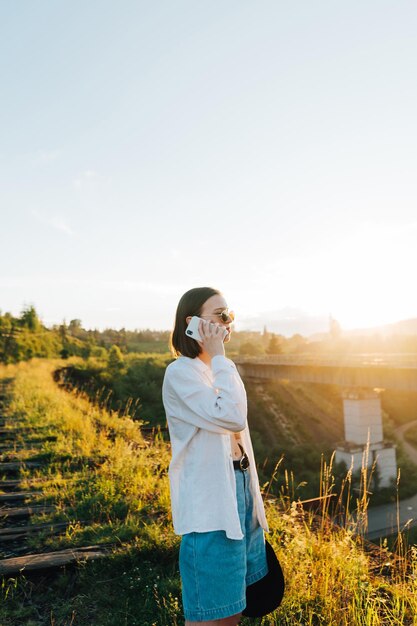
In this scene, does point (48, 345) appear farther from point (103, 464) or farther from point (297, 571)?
point (297, 571)

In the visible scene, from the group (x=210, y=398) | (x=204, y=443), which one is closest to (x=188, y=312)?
(x=210, y=398)

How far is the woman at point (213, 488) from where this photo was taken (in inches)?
82.8

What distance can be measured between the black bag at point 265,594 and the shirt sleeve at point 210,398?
866 millimetres

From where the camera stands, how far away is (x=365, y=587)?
3.38 meters

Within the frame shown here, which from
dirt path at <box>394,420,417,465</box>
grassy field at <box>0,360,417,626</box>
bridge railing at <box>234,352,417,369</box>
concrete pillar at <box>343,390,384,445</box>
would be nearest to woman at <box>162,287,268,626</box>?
grassy field at <box>0,360,417,626</box>

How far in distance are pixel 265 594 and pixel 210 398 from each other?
3.60ft

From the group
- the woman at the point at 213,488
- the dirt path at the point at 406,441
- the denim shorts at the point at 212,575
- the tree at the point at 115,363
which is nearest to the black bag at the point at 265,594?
the woman at the point at 213,488

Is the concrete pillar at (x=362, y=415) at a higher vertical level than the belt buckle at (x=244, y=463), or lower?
lower

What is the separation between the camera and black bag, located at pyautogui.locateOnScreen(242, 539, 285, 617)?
2.41 m

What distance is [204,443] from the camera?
222 centimetres

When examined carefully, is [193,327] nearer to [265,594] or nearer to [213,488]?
[213,488]

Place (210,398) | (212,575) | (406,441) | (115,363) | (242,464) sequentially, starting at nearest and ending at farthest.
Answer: (212,575), (210,398), (242,464), (115,363), (406,441)

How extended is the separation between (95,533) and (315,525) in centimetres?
228

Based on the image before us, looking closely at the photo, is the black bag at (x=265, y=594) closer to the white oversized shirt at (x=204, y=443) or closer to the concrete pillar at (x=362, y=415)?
the white oversized shirt at (x=204, y=443)
